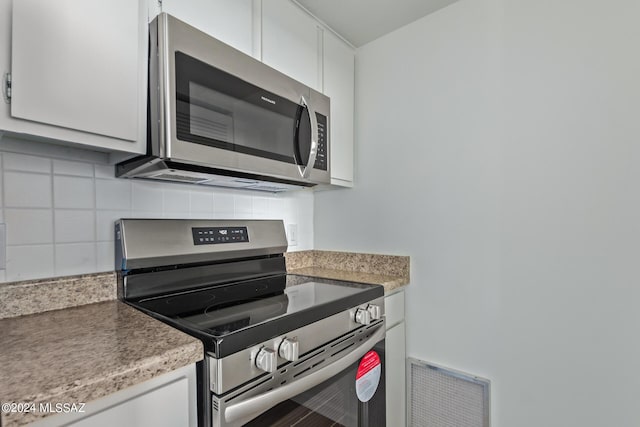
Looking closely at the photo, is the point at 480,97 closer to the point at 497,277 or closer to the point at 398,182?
the point at 398,182

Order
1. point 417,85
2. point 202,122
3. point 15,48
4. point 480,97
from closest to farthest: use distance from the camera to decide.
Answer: point 15,48 < point 202,122 < point 480,97 < point 417,85

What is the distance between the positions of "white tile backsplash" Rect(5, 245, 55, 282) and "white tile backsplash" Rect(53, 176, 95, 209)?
0.14 metres

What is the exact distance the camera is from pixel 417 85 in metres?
1.52

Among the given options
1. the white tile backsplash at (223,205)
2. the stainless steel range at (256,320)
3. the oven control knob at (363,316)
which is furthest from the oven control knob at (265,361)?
the white tile backsplash at (223,205)

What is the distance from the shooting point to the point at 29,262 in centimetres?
89

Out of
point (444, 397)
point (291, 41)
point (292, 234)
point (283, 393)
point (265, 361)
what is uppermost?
point (291, 41)

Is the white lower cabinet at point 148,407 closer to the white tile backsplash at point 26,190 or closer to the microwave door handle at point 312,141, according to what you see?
the white tile backsplash at point 26,190

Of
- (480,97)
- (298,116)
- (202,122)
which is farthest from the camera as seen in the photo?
(480,97)

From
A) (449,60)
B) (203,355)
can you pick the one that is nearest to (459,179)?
(449,60)

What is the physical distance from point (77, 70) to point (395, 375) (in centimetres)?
158

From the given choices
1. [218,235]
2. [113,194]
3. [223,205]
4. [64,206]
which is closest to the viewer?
[64,206]

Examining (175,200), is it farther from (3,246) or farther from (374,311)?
(374,311)

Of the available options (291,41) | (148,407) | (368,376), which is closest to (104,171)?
(148,407)

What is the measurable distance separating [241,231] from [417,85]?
3.64 ft
